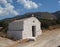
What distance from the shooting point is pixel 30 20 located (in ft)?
104

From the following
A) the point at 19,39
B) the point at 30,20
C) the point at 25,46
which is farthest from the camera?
the point at 30,20

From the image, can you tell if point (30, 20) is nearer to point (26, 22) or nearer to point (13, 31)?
point (26, 22)

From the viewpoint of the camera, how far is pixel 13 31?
31.5 metres

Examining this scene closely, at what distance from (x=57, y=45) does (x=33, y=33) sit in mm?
9710

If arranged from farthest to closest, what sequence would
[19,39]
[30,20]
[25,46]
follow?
[30,20], [19,39], [25,46]

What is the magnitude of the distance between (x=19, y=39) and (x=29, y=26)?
11.2ft

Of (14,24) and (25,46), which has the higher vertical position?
(14,24)

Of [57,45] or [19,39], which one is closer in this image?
[57,45]

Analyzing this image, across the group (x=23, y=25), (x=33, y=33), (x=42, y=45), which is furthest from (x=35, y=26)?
(x=42, y=45)

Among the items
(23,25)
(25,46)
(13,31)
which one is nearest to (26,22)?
(23,25)

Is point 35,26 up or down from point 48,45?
up

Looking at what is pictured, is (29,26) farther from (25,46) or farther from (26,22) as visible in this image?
(25,46)

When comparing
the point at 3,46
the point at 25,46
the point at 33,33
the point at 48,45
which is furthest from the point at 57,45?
the point at 33,33

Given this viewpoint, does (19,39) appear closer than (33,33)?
Yes
